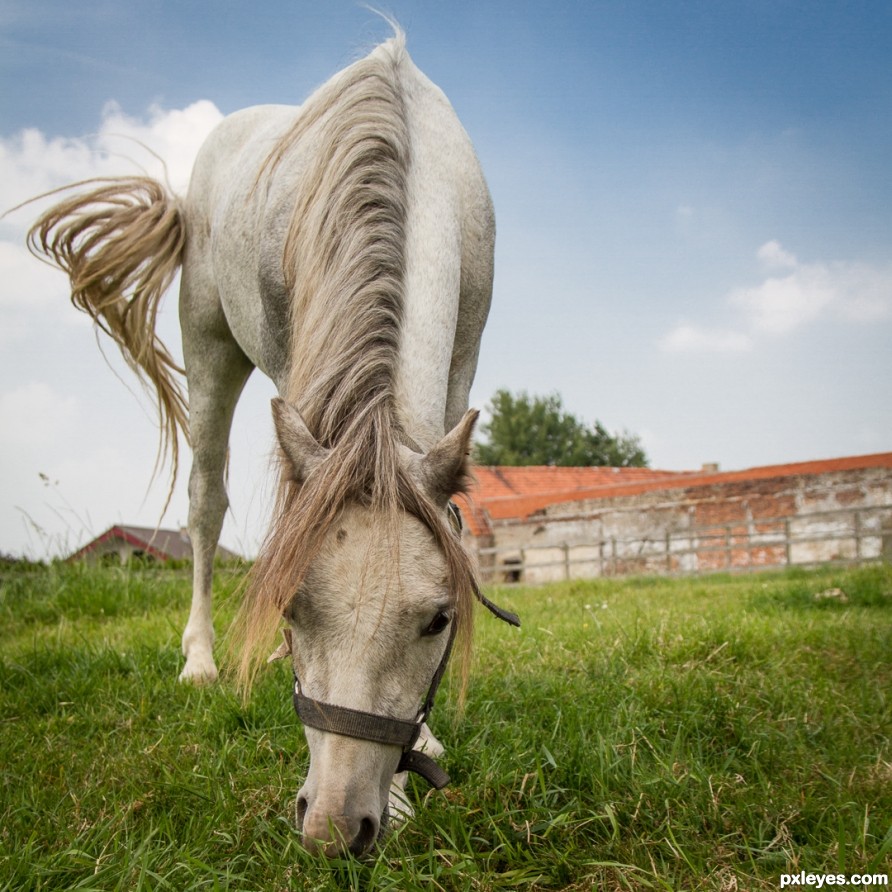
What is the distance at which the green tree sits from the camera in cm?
5100

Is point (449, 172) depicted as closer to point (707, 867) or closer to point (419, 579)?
point (419, 579)

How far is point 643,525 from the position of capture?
2084 centimetres

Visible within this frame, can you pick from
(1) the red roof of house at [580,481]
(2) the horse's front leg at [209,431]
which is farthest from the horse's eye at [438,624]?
(1) the red roof of house at [580,481]

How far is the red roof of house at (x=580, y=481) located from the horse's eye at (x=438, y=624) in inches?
407

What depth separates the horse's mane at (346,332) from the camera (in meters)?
1.95

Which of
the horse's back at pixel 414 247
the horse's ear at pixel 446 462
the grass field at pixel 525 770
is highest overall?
the horse's back at pixel 414 247

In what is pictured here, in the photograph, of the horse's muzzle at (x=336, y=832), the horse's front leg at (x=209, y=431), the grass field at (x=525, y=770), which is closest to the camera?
the horse's muzzle at (x=336, y=832)

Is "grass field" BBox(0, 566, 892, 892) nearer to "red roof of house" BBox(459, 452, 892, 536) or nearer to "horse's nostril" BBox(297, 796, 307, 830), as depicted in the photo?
"horse's nostril" BBox(297, 796, 307, 830)

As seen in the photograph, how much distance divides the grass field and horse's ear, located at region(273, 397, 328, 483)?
0.88m

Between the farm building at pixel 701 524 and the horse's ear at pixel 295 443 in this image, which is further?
the farm building at pixel 701 524

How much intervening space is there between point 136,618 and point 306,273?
3739 millimetres

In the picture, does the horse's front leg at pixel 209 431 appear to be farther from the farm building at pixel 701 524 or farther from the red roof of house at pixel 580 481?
the farm building at pixel 701 524

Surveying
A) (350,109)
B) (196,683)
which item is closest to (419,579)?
(350,109)

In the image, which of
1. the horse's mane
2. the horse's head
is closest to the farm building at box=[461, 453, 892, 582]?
the horse's mane
